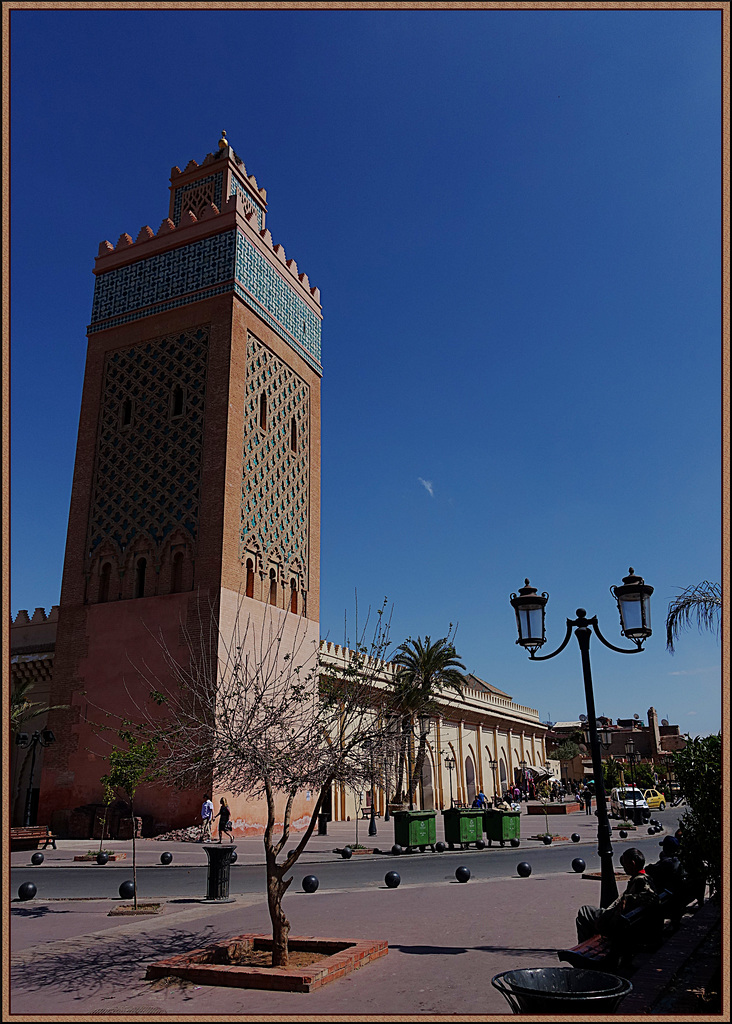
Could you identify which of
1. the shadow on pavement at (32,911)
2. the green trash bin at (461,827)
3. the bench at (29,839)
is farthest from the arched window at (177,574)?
the shadow on pavement at (32,911)

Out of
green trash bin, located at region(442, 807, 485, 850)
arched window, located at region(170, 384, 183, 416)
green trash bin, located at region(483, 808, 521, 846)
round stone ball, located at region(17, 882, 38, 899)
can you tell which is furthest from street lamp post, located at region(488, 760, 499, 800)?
round stone ball, located at region(17, 882, 38, 899)

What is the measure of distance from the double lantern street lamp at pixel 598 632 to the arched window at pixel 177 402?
20.6 meters

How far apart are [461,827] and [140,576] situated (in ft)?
42.5

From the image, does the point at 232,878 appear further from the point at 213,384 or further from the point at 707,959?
the point at 213,384

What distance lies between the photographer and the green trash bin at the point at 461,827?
19.8m

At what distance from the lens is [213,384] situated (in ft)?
86.2

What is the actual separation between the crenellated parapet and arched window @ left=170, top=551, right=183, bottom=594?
9376mm

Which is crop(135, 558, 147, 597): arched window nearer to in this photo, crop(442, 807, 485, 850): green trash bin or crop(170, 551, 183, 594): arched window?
crop(170, 551, 183, 594): arched window

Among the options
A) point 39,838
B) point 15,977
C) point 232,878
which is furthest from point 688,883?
point 39,838

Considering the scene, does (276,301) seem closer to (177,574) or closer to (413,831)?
(177,574)

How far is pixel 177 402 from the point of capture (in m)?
27.2

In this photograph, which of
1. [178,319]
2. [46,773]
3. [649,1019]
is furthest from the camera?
[178,319]

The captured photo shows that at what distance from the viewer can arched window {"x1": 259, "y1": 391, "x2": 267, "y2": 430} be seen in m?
28.0

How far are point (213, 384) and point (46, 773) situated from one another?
13721 millimetres
